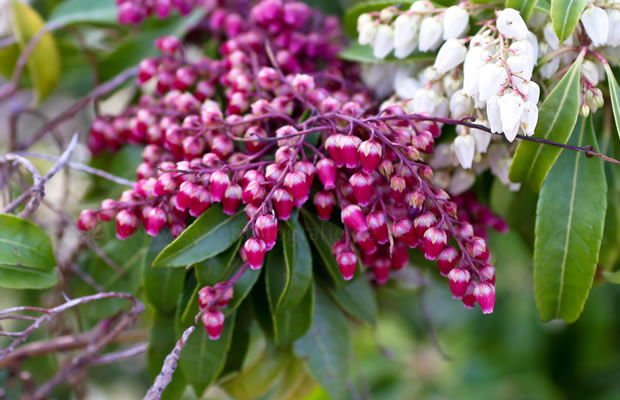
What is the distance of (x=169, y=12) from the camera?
3.72 ft

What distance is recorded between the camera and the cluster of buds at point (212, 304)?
69 cm

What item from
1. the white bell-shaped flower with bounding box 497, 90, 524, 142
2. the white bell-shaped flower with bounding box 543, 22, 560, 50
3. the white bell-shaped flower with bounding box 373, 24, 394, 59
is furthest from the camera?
the white bell-shaped flower with bounding box 373, 24, 394, 59

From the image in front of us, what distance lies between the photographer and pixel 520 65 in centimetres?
64

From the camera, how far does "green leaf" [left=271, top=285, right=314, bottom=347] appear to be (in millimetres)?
788

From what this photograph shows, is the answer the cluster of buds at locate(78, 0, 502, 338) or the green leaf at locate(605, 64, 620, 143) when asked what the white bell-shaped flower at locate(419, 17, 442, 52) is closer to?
the cluster of buds at locate(78, 0, 502, 338)

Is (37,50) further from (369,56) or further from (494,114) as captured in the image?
(494,114)

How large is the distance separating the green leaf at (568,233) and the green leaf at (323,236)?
0.26 metres

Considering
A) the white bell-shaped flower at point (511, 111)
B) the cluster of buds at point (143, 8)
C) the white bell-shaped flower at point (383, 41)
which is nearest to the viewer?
the white bell-shaped flower at point (511, 111)

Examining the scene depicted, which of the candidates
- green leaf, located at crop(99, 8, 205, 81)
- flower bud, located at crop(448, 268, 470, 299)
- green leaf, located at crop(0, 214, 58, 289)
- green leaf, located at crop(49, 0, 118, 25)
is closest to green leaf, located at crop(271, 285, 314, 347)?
flower bud, located at crop(448, 268, 470, 299)

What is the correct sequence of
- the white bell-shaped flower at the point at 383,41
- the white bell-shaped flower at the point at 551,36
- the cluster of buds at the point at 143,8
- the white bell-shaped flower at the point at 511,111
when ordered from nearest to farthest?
the white bell-shaped flower at the point at 511,111, the white bell-shaped flower at the point at 551,36, the white bell-shaped flower at the point at 383,41, the cluster of buds at the point at 143,8

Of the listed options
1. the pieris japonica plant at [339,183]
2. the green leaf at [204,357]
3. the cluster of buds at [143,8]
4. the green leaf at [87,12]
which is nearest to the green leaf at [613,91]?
the pieris japonica plant at [339,183]

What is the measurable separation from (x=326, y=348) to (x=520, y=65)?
1.63 ft

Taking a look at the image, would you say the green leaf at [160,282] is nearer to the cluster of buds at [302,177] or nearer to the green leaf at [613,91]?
the cluster of buds at [302,177]

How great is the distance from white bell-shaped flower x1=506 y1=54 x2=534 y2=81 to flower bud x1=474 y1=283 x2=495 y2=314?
0.24 metres
